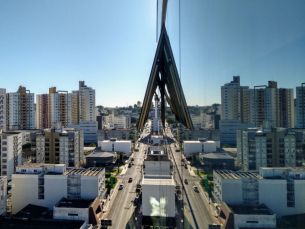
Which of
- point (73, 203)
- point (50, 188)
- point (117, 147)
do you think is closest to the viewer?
point (73, 203)

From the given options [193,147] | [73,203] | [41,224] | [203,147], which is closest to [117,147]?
[73,203]

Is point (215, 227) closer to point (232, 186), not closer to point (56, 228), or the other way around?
point (232, 186)

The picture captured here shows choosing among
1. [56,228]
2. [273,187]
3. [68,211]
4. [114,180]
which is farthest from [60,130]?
[273,187]

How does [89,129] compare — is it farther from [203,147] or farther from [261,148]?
[261,148]

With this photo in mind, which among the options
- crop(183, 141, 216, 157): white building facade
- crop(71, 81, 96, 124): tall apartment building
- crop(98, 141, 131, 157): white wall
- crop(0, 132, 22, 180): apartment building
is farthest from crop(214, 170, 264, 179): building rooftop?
crop(71, 81, 96, 124): tall apartment building

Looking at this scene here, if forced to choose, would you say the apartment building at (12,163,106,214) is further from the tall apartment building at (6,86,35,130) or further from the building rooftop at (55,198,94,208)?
the tall apartment building at (6,86,35,130)

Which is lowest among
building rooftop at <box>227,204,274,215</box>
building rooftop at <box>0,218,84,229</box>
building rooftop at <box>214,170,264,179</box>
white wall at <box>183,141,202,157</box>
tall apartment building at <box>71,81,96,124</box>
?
building rooftop at <box>0,218,84,229</box>
